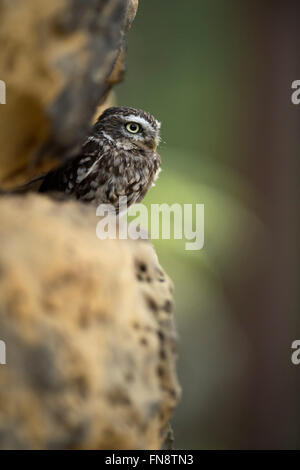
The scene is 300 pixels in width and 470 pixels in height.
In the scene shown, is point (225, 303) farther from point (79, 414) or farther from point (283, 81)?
point (79, 414)

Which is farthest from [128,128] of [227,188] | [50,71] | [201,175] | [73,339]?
[227,188]

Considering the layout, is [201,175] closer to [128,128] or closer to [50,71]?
[128,128]

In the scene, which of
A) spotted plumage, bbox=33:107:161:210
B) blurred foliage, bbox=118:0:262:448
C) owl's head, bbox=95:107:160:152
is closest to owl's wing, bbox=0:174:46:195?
spotted plumage, bbox=33:107:161:210

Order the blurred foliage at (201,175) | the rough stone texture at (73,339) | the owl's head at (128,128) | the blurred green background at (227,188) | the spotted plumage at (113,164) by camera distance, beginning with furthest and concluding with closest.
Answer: the blurred green background at (227,188) < the blurred foliage at (201,175) < the owl's head at (128,128) < the spotted plumage at (113,164) < the rough stone texture at (73,339)

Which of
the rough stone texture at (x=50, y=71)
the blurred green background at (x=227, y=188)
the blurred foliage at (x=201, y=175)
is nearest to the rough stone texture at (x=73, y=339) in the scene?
the rough stone texture at (x=50, y=71)

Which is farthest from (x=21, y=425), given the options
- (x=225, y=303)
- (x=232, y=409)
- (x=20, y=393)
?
(x=232, y=409)

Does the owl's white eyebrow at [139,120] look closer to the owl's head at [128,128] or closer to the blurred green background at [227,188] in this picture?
the owl's head at [128,128]
